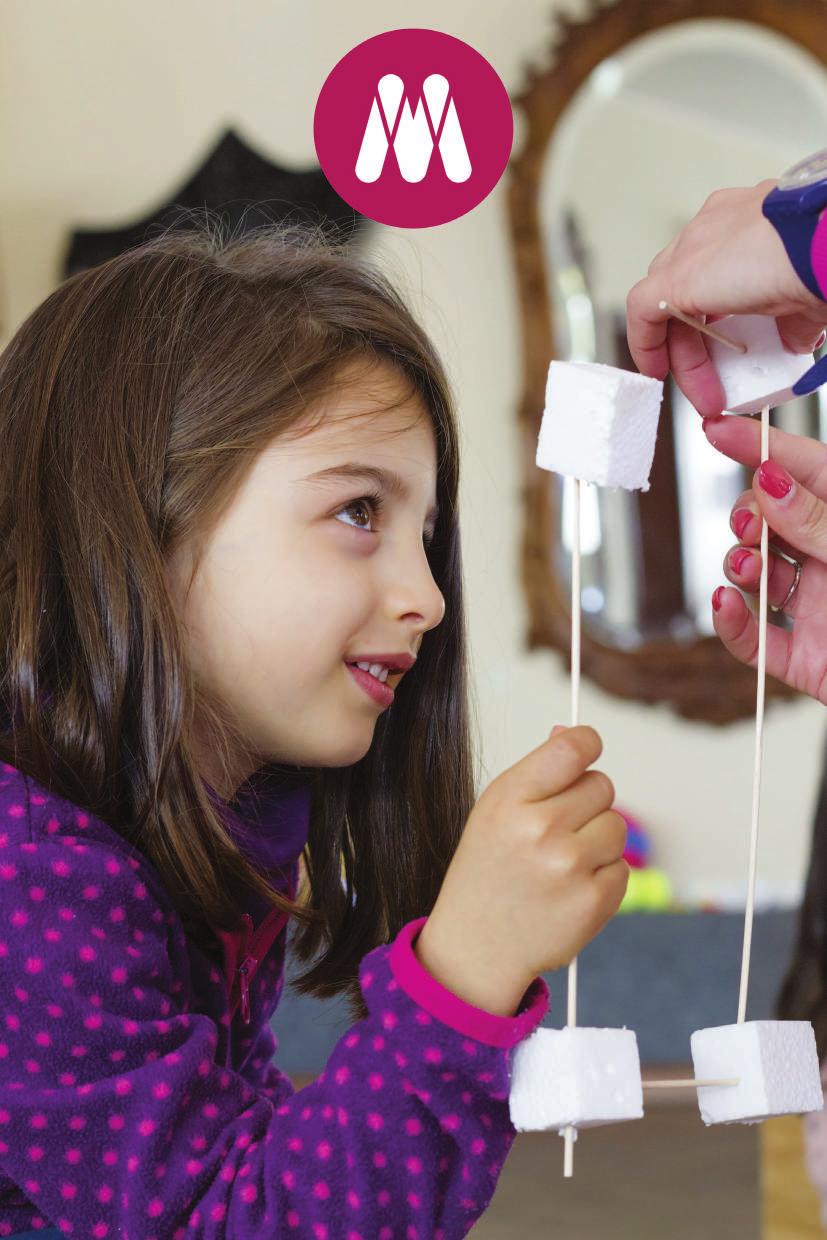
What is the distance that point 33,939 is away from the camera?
0.59 metres

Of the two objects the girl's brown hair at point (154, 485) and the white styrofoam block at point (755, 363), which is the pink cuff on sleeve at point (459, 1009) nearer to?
the girl's brown hair at point (154, 485)

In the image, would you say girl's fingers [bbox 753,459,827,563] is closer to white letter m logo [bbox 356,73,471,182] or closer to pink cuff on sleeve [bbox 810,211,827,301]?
pink cuff on sleeve [bbox 810,211,827,301]

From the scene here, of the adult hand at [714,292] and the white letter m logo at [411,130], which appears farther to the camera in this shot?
the white letter m logo at [411,130]

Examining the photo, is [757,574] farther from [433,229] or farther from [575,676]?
[433,229]

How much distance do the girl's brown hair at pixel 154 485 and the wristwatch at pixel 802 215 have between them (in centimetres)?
27

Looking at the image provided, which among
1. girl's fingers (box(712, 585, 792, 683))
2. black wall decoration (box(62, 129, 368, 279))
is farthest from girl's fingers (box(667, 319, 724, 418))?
black wall decoration (box(62, 129, 368, 279))

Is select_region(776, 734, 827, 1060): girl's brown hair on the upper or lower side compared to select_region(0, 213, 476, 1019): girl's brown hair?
lower

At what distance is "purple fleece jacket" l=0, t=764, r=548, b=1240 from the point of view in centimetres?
54

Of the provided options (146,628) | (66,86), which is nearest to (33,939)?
(146,628)

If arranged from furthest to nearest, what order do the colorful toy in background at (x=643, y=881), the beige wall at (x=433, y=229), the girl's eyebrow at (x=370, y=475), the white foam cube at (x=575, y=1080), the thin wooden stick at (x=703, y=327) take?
the beige wall at (x=433, y=229) < the colorful toy in background at (x=643, y=881) < the girl's eyebrow at (x=370, y=475) < the thin wooden stick at (x=703, y=327) < the white foam cube at (x=575, y=1080)

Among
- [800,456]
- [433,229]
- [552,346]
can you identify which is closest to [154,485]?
[800,456]

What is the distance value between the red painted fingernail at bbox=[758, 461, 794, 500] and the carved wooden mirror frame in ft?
5.31

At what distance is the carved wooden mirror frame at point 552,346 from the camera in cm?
232

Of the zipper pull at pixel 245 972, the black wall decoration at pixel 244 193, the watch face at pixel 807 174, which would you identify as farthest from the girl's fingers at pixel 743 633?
the black wall decoration at pixel 244 193
